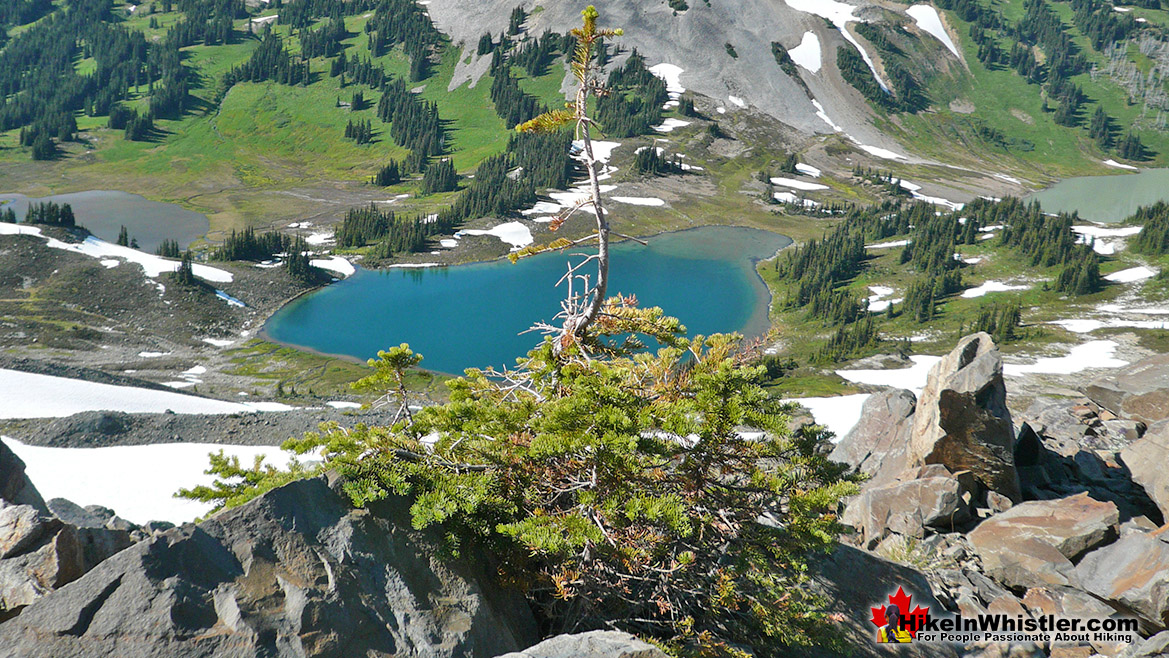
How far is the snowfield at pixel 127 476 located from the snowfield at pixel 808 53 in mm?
176881

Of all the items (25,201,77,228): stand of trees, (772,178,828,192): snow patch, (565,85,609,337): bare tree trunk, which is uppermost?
(565,85,609,337): bare tree trunk

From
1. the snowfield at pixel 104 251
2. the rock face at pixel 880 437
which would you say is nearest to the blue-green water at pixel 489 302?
the snowfield at pixel 104 251

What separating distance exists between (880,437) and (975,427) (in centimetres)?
425

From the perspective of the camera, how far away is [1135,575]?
9.85 metres

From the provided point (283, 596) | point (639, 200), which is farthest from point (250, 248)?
point (283, 596)

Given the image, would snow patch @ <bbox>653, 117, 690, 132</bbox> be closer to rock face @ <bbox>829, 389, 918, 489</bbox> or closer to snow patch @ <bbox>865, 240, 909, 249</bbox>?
snow patch @ <bbox>865, 240, 909, 249</bbox>

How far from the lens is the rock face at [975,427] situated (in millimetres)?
13359

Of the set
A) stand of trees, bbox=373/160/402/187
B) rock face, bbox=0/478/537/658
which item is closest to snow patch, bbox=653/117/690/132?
stand of trees, bbox=373/160/402/187

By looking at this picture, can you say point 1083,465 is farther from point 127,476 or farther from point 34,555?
point 127,476

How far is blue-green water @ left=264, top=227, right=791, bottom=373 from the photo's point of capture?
6212 cm

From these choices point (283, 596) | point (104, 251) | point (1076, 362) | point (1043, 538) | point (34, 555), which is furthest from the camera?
point (104, 251)

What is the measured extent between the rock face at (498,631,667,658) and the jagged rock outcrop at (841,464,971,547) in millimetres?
9013

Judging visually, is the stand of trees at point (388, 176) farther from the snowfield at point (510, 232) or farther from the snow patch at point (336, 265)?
the snow patch at point (336, 265)

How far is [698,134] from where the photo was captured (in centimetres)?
14275
